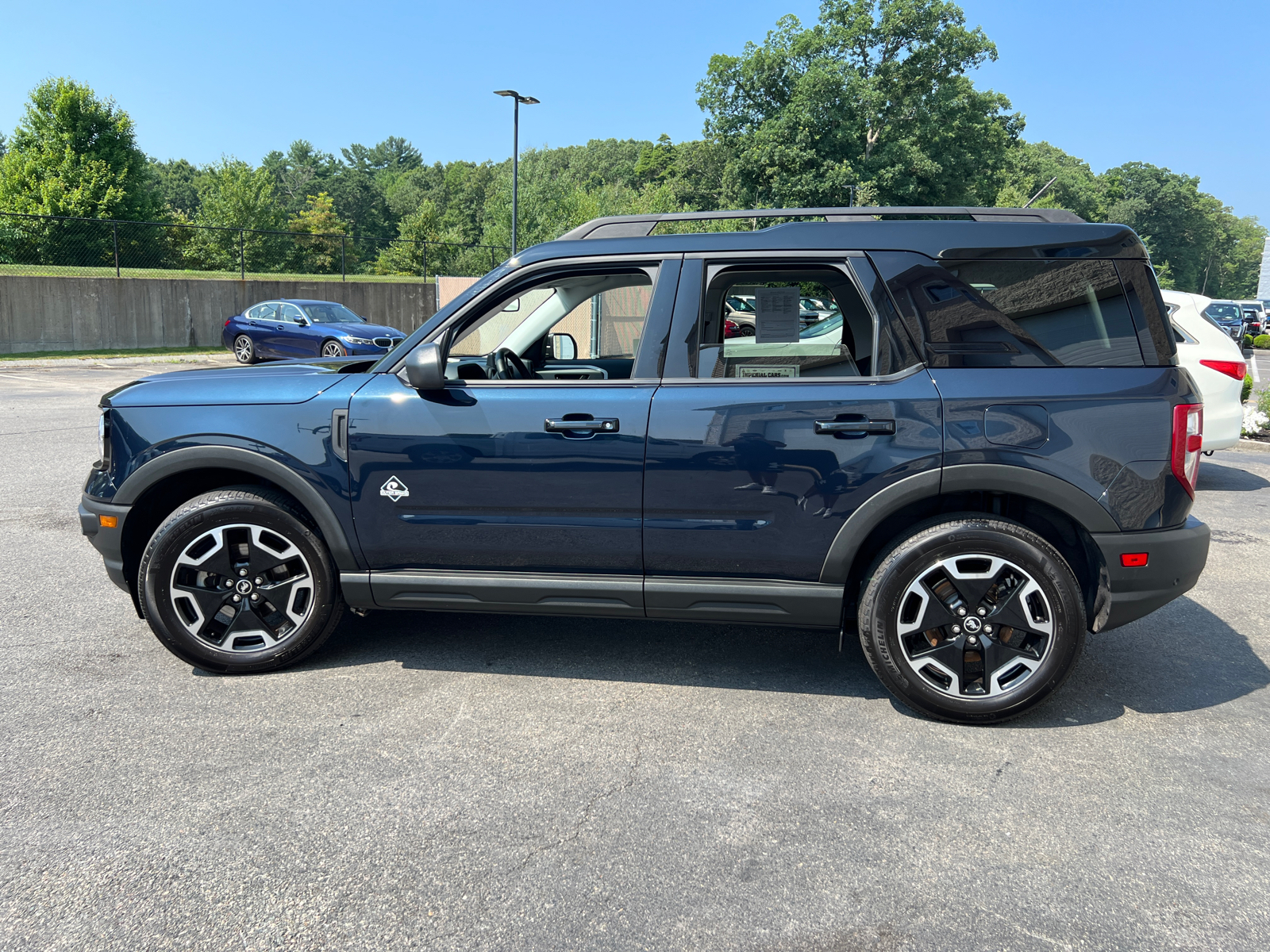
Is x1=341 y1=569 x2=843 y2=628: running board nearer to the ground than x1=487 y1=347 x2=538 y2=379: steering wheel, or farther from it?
nearer to the ground

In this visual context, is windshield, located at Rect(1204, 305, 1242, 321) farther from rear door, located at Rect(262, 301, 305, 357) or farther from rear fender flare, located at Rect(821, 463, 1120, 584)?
rear fender flare, located at Rect(821, 463, 1120, 584)

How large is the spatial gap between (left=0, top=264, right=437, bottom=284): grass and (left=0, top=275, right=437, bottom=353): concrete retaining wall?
11.5 inches

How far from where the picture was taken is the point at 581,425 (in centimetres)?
359

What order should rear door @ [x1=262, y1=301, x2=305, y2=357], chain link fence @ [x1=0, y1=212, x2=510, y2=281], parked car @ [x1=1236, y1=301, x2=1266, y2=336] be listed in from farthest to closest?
1. parked car @ [x1=1236, y1=301, x2=1266, y2=336]
2. chain link fence @ [x1=0, y1=212, x2=510, y2=281]
3. rear door @ [x1=262, y1=301, x2=305, y2=357]

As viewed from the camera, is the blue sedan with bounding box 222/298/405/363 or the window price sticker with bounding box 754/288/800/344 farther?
the blue sedan with bounding box 222/298/405/363

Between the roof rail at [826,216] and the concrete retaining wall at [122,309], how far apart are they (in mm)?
26924

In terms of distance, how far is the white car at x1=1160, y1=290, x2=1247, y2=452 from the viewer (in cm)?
819

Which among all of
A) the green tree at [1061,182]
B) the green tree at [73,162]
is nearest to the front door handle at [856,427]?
the green tree at [73,162]

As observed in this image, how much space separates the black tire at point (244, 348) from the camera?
22.7 metres

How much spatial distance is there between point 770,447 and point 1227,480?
25.2 feet

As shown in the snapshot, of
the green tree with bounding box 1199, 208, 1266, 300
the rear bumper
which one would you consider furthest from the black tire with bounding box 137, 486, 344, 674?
the green tree with bounding box 1199, 208, 1266, 300

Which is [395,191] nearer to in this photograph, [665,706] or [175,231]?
[175,231]

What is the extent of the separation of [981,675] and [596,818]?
162 cm

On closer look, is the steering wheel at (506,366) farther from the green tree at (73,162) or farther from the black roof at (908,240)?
the green tree at (73,162)
